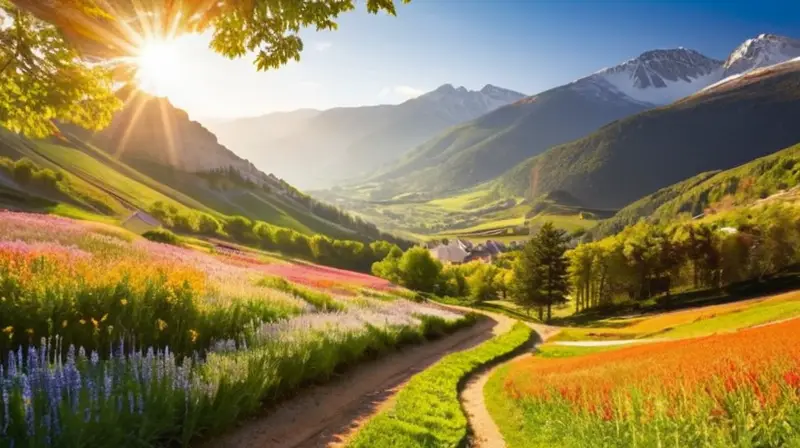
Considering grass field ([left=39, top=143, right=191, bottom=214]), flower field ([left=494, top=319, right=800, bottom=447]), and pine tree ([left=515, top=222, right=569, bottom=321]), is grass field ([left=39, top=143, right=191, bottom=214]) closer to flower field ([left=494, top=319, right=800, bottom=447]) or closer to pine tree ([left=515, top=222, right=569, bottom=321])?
pine tree ([left=515, top=222, right=569, bottom=321])

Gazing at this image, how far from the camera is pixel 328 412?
11938 millimetres

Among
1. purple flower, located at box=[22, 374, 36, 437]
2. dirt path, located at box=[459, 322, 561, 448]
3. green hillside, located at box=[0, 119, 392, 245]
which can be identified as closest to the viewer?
purple flower, located at box=[22, 374, 36, 437]

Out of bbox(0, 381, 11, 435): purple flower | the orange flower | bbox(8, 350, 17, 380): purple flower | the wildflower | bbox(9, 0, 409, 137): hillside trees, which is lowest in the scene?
the orange flower

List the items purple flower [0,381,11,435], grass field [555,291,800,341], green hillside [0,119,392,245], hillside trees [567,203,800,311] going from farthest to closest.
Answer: green hillside [0,119,392,245] < hillside trees [567,203,800,311] < grass field [555,291,800,341] < purple flower [0,381,11,435]

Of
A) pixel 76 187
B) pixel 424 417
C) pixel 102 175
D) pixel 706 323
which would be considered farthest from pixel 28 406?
pixel 102 175

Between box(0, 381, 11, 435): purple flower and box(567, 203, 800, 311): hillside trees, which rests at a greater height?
box(567, 203, 800, 311): hillside trees

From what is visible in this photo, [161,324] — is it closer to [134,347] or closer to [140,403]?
[134,347]

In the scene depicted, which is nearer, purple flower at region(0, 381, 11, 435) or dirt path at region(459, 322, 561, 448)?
purple flower at region(0, 381, 11, 435)

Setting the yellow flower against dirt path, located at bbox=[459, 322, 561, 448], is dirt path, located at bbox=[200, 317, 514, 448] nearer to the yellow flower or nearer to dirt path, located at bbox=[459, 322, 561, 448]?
dirt path, located at bbox=[459, 322, 561, 448]

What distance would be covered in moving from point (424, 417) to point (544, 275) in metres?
71.0

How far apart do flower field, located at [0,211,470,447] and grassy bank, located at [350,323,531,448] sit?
7.95 ft

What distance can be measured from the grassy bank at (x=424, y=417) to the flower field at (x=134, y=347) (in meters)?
2.42

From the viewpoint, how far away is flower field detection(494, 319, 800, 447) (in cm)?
838

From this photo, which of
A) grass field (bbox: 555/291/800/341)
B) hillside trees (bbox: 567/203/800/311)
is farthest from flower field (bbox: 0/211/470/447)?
hillside trees (bbox: 567/203/800/311)
